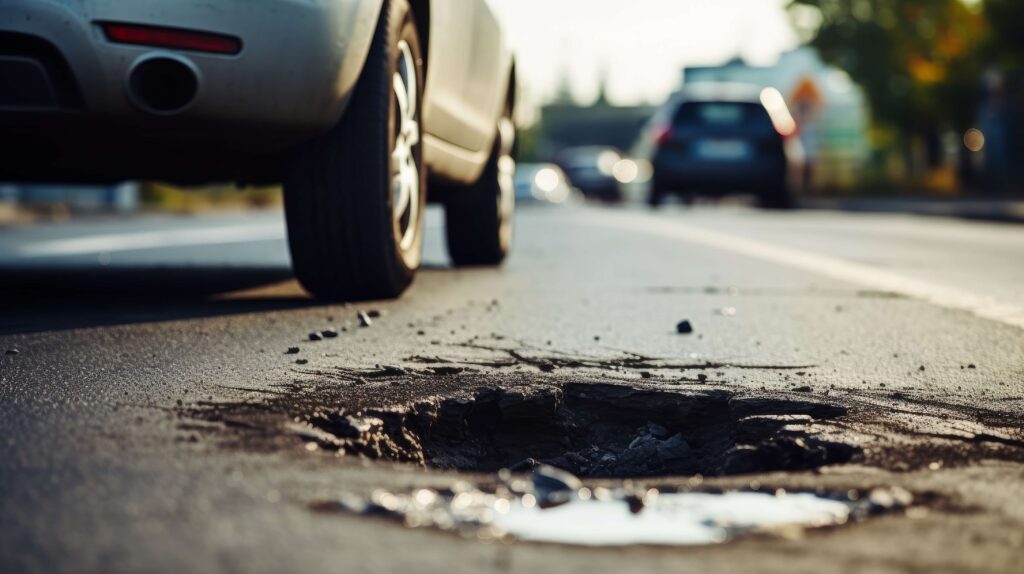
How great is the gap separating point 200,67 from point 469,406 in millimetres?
1509

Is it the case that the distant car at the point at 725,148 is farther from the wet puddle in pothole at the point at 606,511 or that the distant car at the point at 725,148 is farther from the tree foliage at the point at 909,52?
the wet puddle in pothole at the point at 606,511

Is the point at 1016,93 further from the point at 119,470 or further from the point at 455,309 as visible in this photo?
the point at 119,470

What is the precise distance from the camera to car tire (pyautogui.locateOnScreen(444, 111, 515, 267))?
7359mm

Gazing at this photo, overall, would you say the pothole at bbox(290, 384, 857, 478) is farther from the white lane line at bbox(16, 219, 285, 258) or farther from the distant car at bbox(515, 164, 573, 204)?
the distant car at bbox(515, 164, 573, 204)

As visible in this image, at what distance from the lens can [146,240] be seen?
9.64 metres

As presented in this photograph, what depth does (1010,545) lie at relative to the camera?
2.01 metres

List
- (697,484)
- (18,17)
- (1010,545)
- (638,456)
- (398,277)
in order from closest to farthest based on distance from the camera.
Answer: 1. (1010,545)
2. (697,484)
3. (638,456)
4. (18,17)
5. (398,277)

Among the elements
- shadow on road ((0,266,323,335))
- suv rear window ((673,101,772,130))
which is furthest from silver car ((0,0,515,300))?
suv rear window ((673,101,772,130))

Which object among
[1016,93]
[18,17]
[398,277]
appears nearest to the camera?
[18,17]

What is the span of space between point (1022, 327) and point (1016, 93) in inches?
978

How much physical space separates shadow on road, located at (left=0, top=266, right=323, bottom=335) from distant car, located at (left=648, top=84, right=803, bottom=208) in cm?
1196

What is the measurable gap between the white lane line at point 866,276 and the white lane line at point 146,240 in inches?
127

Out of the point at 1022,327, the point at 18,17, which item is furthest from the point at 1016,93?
the point at 18,17

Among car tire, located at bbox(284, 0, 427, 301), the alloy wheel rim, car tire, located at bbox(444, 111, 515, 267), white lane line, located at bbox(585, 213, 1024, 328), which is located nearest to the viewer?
car tire, located at bbox(284, 0, 427, 301)
